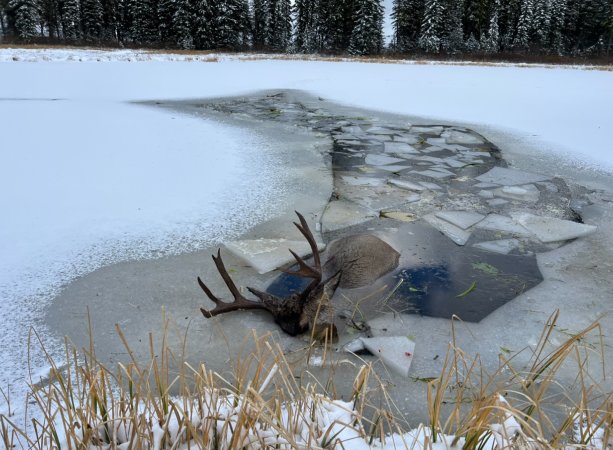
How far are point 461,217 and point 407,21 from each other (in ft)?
156

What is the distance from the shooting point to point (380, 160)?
472 centimetres

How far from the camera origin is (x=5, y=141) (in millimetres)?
4516

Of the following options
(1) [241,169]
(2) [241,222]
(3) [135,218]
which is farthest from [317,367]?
(1) [241,169]

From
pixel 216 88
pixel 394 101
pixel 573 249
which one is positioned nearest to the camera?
pixel 573 249

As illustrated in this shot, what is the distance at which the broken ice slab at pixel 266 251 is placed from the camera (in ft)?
8.23

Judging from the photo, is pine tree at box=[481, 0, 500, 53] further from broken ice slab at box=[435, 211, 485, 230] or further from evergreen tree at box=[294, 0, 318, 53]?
broken ice slab at box=[435, 211, 485, 230]

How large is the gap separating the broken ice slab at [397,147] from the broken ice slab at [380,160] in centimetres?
27

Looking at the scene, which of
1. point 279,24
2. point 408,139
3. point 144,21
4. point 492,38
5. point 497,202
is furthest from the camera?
point 279,24

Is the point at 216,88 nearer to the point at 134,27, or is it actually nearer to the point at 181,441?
the point at 181,441

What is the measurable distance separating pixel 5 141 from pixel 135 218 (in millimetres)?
2528

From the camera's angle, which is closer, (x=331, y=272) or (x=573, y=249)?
(x=331, y=272)

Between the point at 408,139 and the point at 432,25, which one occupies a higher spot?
the point at 432,25

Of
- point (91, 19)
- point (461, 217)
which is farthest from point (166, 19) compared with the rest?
point (461, 217)

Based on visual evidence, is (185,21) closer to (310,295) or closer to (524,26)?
(524,26)
